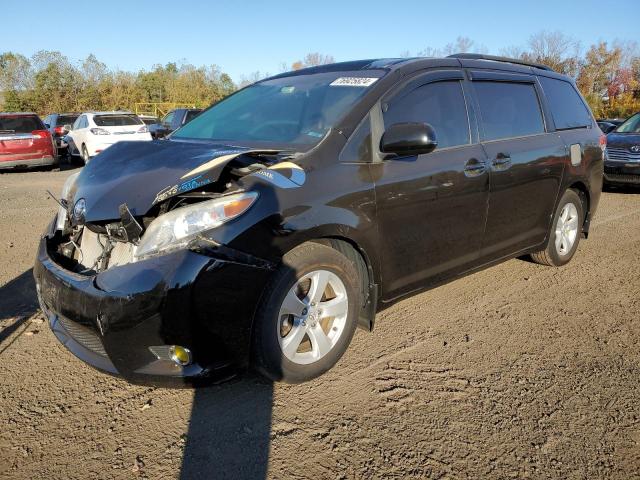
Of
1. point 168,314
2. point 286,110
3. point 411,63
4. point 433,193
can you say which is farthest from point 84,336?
point 411,63

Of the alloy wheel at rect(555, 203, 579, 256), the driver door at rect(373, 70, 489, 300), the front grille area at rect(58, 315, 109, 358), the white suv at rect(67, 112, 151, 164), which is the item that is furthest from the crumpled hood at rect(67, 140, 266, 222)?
the white suv at rect(67, 112, 151, 164)

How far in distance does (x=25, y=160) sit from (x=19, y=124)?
1.01 m

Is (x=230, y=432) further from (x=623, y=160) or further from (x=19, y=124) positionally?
(x=19, y=124)

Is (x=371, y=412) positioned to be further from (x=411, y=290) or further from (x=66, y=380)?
(x=66, y=380)

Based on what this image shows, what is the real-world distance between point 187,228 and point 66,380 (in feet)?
4.28

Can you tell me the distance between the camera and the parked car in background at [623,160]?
9258 mm

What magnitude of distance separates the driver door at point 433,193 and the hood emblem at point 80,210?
5.36ft

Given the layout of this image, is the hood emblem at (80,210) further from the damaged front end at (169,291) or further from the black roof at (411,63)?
the black roof at (411,63)

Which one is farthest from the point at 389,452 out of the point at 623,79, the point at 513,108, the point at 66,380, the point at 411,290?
the point at 623,79

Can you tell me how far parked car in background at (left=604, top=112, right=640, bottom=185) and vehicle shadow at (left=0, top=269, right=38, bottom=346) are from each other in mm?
9749

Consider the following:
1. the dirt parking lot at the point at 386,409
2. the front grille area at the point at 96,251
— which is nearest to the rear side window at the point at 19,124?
the dirt parking lot at the point at 386,409

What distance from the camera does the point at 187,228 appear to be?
234cm

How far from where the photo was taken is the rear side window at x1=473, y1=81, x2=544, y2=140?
12.3ft

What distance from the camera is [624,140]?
31.4 feet
